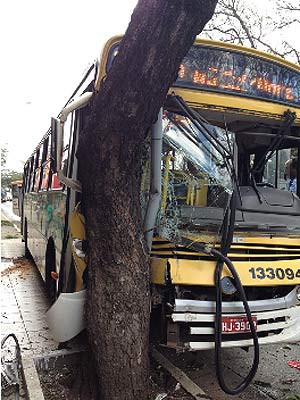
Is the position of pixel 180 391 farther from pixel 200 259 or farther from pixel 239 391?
pixel 200 259

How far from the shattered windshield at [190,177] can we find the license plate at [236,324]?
0.79 m

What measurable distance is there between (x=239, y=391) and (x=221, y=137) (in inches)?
89.8

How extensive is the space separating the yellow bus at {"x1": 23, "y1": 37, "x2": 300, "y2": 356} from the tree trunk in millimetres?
262

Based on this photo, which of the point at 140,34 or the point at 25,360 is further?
the point at 25,360

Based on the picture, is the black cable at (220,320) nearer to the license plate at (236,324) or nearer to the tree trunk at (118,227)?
the license plate at (236,324)

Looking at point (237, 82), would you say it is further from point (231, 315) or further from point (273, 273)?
point (231, 315)

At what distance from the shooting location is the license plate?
3.91 m

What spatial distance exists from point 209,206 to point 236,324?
3.68ft

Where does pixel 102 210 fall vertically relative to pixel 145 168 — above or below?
below

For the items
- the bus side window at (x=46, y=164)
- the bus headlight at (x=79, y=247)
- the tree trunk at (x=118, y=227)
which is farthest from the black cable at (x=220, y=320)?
the bus side window at (x=46, y=164)

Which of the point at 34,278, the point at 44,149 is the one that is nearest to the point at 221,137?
the point at 44,149

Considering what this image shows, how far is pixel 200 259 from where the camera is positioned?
4.02 metres

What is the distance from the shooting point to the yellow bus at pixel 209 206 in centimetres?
388

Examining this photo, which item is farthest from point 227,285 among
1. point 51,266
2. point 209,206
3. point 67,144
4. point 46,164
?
point 46,164
